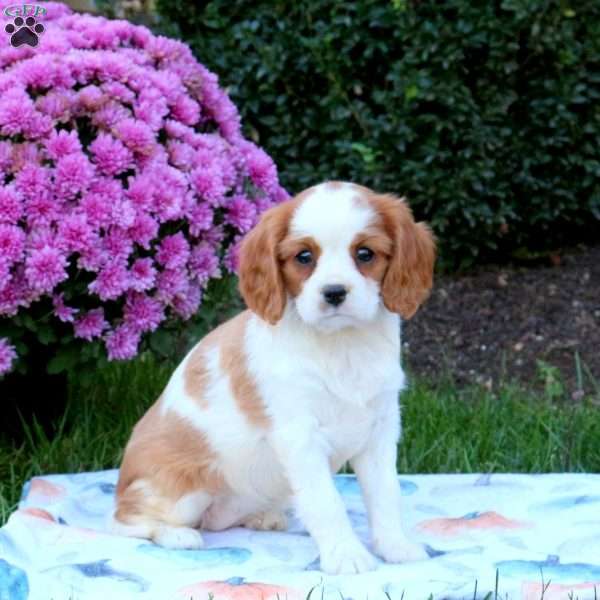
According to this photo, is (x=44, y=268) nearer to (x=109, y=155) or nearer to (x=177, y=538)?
(x=109, y=155)

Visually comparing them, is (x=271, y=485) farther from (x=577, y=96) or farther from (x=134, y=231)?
(x=577, y=96)

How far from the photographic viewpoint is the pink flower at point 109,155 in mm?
4207

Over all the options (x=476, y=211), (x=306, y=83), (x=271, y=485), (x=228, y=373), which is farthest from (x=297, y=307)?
(x=306, y=83)

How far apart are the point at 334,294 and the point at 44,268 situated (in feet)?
4.32

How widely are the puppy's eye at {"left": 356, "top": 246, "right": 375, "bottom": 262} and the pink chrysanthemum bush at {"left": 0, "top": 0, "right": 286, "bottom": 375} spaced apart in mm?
1186

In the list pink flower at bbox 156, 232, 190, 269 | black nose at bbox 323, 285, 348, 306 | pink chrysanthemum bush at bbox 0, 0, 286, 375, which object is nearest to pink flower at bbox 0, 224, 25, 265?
pink chrysanthemum bush at bbox 0, 0, 286, 375

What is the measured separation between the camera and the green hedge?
6.09m

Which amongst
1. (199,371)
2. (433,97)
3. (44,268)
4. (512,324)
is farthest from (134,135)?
(512,324)

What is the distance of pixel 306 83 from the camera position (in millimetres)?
6660

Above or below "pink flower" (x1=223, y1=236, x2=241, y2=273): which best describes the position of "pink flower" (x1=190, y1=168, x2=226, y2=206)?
→ above

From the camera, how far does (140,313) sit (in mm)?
4301

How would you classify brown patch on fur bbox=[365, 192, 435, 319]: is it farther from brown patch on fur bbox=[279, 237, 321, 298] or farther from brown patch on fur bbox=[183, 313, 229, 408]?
brown patch on fur bbox=[183, 313, 229, 408]

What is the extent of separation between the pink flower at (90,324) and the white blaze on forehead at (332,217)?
1234 mm

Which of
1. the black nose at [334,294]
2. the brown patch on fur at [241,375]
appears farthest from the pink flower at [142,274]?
the black nose at [334,294]
